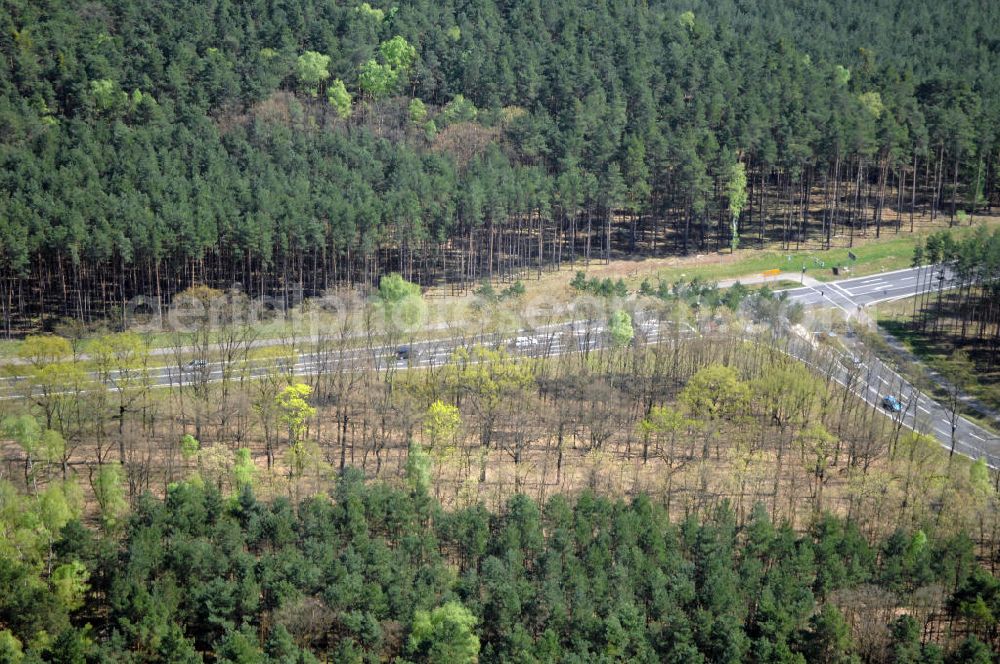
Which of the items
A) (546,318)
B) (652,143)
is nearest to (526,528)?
(546,318)

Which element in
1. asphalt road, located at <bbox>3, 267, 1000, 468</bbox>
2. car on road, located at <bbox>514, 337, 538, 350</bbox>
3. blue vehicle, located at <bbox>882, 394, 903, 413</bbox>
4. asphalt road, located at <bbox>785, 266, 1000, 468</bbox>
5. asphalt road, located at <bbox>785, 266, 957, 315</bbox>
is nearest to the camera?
asphalt road, located at <bbox>785, 266, 1000, 468</bbox>

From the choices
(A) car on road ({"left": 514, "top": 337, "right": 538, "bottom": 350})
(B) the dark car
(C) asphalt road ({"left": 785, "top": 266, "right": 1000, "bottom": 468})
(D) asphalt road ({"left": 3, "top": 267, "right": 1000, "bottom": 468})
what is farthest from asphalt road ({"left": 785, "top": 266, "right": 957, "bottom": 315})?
(B) the dark car

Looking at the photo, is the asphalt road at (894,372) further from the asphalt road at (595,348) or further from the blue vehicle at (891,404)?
the blue vehicle at (891,404)

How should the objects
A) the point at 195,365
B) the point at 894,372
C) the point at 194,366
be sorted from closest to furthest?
the point at 194,366, the point at 195,365, the point at 894,372

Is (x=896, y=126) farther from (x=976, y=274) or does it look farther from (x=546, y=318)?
(x=546, y=318)

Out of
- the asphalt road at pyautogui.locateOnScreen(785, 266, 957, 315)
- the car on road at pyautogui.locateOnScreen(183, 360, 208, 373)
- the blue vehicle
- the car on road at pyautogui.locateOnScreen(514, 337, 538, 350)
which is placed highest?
the asphalt road at pyautogui.locateOnScreen(785, 266, 957, 315)

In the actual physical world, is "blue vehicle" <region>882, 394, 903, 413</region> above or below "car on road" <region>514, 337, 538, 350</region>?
below

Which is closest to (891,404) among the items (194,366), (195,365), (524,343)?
(524,343)

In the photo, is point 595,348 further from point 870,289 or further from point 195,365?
point 870,289

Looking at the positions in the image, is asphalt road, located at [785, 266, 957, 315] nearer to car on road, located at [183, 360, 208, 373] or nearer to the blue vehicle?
the blue vehicle

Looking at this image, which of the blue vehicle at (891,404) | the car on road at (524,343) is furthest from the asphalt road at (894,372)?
the car on road at (524,343)
